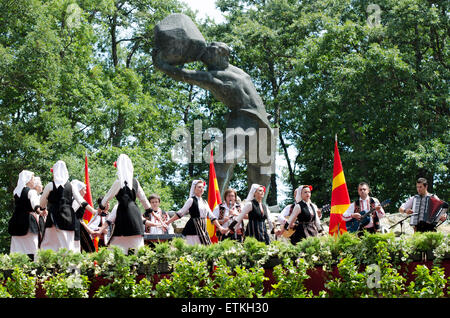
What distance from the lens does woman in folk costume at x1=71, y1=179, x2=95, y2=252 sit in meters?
9.25

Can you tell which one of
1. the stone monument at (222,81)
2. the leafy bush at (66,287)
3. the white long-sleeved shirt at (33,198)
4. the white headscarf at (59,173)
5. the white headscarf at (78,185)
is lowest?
the leafy bush at (66,287)

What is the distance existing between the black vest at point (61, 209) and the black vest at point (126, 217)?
0.81m

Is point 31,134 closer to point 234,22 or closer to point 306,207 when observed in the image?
point 234,22

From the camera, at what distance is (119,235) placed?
8.70 metres

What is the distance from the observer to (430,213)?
10.1 metres

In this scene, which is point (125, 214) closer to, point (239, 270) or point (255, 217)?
point (255, 217)

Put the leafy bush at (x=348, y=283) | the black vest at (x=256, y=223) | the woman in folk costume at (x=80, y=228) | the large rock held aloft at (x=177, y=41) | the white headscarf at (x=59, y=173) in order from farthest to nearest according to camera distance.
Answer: the large rock held aloft at (x=177, y=41) < the black vest at (x=256, y=223) < the woman in folk costume at (x=80, y=228) < the white headscarf at (x=59, y=173) < the leafy bush at (x=348, y=283)

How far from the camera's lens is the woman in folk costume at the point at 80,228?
9.25 metres

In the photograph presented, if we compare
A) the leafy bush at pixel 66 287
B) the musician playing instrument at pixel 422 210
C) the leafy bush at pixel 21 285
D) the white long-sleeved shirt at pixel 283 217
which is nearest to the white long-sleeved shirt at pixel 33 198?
the leafy bush at pixel 21 285

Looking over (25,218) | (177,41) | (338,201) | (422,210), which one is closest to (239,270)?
(422,210)

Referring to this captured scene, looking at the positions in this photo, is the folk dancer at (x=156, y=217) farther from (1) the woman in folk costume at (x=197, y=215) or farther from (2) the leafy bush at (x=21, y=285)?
(2) the leafy bush at (x=21, y=285)

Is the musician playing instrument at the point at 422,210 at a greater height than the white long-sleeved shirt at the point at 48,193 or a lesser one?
lesser

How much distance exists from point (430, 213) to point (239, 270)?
4.61 meters
